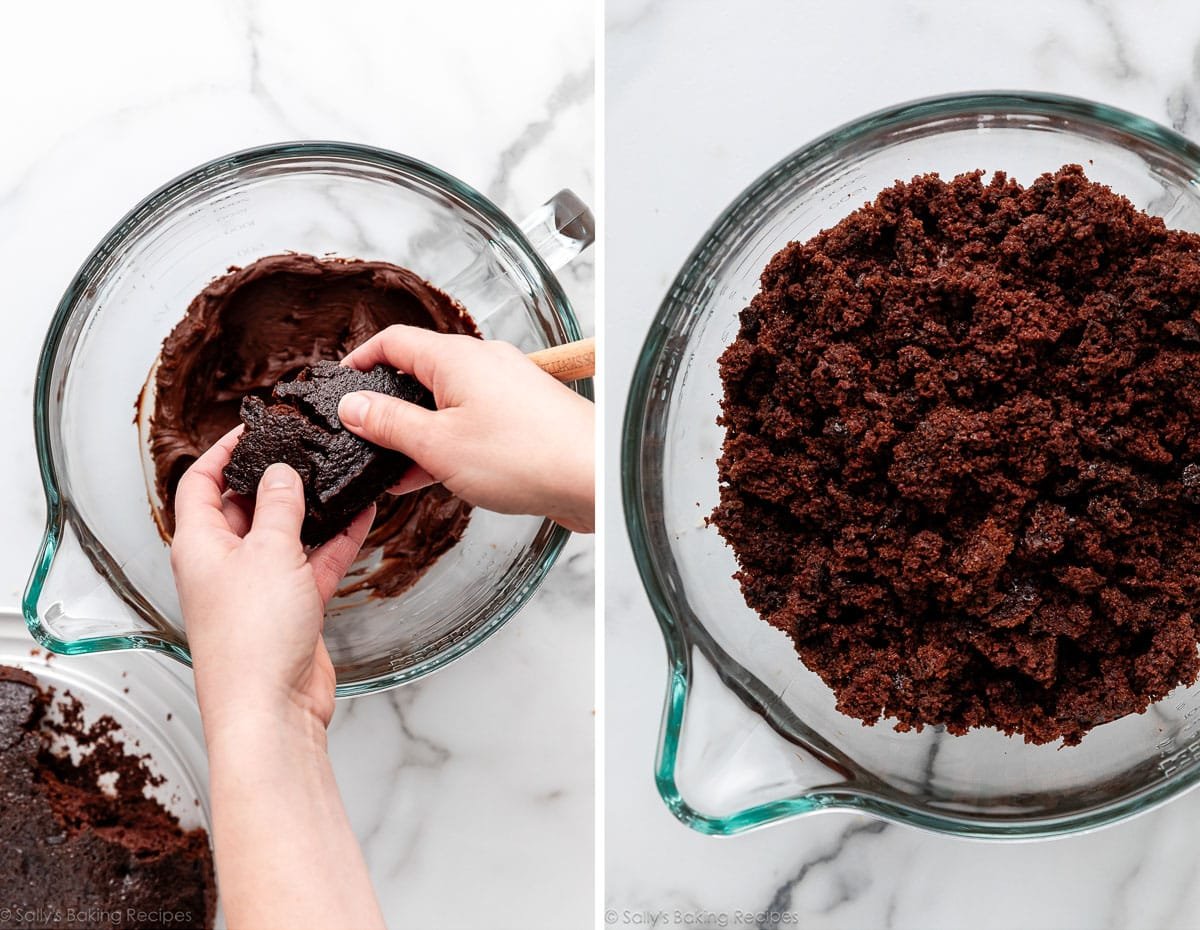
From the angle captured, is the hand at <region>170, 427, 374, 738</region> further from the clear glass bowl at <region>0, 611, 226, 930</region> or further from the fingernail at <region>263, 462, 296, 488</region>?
the clear glass bowl at <region>0, 611, 226, 930</region>

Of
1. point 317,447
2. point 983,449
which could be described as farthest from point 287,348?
point 983,449

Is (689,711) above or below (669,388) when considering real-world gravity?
below

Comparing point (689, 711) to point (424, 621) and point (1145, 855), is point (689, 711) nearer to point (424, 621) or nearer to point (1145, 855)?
point (424, 621)

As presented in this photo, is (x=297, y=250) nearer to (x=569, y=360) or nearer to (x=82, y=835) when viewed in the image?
(x=569, y=360)

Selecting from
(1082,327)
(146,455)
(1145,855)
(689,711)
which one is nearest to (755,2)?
(1082,327)

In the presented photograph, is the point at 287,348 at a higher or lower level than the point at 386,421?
higher

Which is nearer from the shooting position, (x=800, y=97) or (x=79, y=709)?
(x=800, y=97)

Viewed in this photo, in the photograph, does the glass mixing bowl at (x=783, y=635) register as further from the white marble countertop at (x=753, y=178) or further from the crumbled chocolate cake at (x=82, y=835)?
the crumbled chocolate cake at (x=82, y=835)
